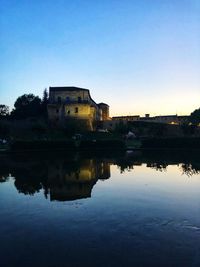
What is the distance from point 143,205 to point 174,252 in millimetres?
4426

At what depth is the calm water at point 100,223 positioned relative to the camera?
21.0 feet

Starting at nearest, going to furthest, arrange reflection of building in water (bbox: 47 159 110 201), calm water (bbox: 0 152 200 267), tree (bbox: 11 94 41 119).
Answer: calm water (bbox: 0 152 200 267) < reflection of building in water (bbox: 47 159 110 201) < tree (bbox: 11 94 41 119)

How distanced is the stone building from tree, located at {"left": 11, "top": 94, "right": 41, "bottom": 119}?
31.8 ft

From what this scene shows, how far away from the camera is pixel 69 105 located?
62.8m

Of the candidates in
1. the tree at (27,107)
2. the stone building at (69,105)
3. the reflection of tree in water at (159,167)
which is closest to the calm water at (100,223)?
the reflection of tree in water at (159,167)

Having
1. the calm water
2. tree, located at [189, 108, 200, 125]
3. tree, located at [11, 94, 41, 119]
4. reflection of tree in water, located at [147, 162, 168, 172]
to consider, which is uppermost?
tree, located at [11, 94, 41, 119]

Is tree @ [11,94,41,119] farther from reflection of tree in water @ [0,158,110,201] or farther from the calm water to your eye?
the calm water

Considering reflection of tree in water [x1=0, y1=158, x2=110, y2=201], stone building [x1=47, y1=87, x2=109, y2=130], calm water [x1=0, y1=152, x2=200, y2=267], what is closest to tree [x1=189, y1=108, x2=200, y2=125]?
stone building [x1=47, y1=87, x2=109, y2=130]

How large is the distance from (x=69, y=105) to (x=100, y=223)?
54.9m

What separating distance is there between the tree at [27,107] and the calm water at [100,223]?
57211 millimetres

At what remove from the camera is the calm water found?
6398 millimetres

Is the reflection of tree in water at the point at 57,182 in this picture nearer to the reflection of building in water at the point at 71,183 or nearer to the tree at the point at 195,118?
the reflection of building in water at the point at 71,183

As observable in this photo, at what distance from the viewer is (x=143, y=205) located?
1101cm

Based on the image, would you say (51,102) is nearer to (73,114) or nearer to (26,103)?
(73,114)
